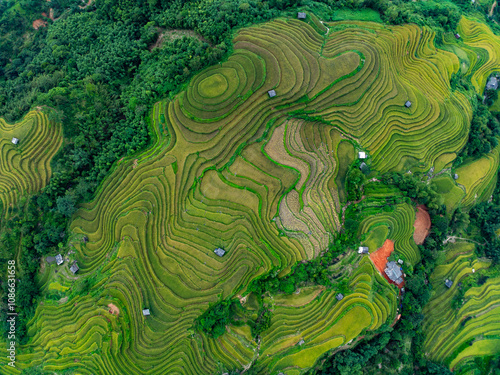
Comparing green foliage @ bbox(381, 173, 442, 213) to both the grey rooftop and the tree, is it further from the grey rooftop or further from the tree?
the grey rooftop

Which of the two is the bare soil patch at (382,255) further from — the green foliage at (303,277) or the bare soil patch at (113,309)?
the bare soil patch at (113,309)

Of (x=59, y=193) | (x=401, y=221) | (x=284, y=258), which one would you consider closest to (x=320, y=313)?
(x=284, y=258)

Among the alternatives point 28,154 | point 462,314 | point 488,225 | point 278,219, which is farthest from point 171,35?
point 462,314

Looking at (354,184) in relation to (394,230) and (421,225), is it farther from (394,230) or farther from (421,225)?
(421,225)

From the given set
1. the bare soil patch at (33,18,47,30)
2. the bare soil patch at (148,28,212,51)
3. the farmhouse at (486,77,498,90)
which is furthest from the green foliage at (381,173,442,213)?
the bare soil patch at (33,18,47,30)

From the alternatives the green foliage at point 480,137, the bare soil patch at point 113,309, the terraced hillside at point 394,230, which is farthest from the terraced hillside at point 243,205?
the green foliage at point 480,137
